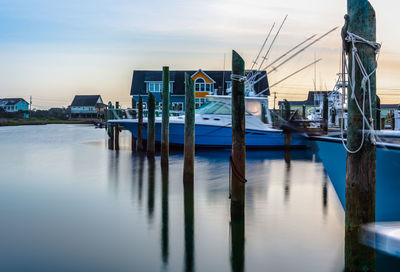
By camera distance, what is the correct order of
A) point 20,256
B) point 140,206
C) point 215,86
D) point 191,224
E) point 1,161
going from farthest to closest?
point 215,86, point 1,161, point 140,206, point 191,224, point 20,256

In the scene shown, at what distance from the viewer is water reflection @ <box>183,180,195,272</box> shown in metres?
7.07

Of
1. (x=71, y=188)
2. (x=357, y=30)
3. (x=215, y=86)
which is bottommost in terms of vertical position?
(x=71, y=188)

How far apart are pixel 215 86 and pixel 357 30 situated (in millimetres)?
51039

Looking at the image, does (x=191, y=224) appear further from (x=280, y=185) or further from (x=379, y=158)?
(x=280, y=185)

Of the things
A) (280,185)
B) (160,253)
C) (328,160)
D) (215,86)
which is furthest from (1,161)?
(215,86)

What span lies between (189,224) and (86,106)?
11197 cm

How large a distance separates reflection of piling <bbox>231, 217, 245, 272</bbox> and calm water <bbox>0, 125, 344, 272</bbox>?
0.8 inches

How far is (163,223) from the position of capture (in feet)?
31.1

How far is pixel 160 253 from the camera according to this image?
7.45 meters

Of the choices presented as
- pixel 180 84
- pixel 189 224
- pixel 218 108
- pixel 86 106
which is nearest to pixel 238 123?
pixel 189 224

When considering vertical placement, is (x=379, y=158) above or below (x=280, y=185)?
above

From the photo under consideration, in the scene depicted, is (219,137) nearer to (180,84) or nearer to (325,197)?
(325,197)

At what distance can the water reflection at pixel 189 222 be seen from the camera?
7.07 m

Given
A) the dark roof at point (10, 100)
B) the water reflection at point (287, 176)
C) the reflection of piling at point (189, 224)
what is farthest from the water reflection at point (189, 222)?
the dark roof at point (10, 100)
